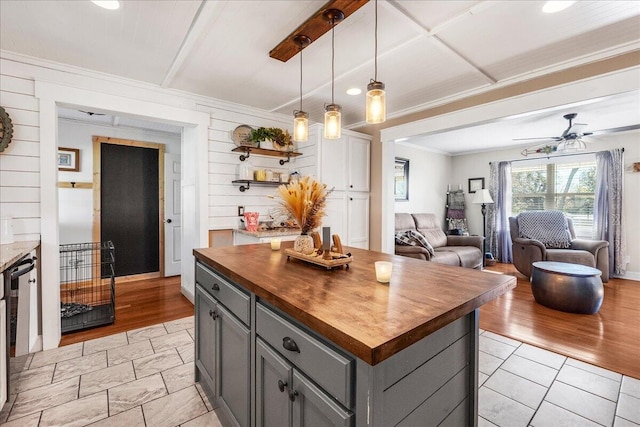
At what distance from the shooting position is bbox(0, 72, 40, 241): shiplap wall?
2.39 m

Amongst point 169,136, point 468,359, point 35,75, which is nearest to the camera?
point 468,359

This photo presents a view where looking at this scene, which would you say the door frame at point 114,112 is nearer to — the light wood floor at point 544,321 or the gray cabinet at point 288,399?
the light wood floor at point 544,321

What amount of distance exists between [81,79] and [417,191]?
5.54m

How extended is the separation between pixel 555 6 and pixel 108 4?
8.93ft

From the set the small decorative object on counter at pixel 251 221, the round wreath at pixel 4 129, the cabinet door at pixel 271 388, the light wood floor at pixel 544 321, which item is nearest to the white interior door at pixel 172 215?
the light wood floor at pixel 544 321

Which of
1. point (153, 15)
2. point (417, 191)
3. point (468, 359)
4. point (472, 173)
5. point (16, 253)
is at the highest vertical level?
point (153, 15)

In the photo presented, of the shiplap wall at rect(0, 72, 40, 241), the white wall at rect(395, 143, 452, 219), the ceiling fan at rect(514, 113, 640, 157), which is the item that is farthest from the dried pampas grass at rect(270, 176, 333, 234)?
the white wall at rect(395, 143, 452, 219)

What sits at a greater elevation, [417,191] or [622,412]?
[417,191]

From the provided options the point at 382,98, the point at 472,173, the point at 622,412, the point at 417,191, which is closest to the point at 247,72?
the point at 382,98

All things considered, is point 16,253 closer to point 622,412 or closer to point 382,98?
point 382,98

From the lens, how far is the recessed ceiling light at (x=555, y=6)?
70.0 inches

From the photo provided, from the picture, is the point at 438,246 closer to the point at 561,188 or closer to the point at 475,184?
the point at 475,184

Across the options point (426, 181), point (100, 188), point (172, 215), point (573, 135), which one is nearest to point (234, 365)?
point (172, 215)

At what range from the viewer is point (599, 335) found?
8.97 feet
